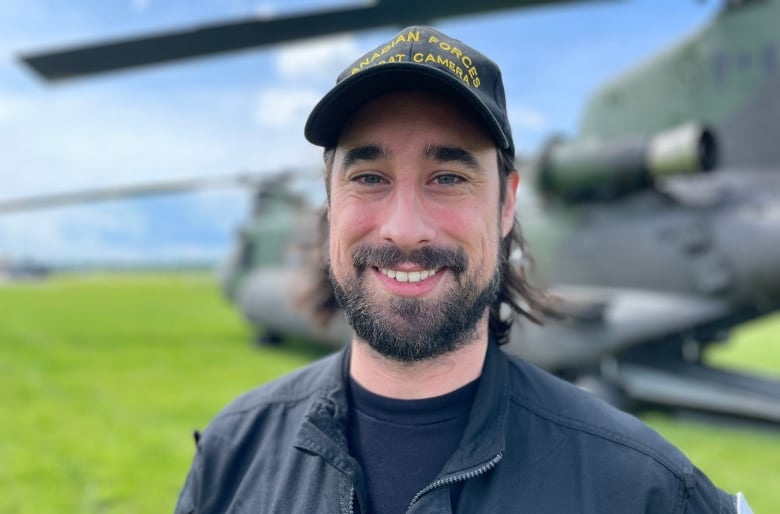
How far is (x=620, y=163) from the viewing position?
6.00 m

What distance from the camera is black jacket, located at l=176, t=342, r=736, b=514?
1.32 metres

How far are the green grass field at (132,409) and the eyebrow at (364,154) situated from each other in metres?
3.20

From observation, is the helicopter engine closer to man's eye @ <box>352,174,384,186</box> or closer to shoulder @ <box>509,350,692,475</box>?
shoulder @ <box>509,350,692,475</box>

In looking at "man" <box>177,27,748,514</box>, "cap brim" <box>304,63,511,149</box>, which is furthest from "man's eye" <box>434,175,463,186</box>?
"cap brim" <box>304,63,511,149</box>

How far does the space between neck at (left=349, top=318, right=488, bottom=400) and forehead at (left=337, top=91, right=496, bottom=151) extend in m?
0.45

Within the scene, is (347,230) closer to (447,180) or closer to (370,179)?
(370,179)

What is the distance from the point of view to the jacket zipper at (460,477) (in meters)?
1.31

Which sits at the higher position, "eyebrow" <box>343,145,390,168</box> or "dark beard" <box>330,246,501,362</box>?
"eyebrow" <box>343,145,390,168</box>

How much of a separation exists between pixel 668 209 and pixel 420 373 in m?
5.28

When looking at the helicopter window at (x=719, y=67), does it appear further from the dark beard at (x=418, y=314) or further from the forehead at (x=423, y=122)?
the dark beard at (x=418, y=314)

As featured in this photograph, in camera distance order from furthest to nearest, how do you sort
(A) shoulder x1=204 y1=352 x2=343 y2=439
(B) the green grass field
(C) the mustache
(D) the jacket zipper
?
(B) the green grass field
(A) shoulder x1=204 y1=352 x2=343 y2=439
(C) the mustache
(D) the jacket zipper

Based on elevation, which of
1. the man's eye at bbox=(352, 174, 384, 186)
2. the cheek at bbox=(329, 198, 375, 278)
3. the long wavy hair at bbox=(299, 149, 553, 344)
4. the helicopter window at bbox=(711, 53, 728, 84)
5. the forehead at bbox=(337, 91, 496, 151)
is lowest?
the long wavy hair at bbox=(299, 149, 553, 344)

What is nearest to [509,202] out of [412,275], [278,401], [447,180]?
[447,180]

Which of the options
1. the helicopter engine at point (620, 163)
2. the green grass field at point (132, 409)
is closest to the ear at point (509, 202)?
the green grass field at point (132, 409)
